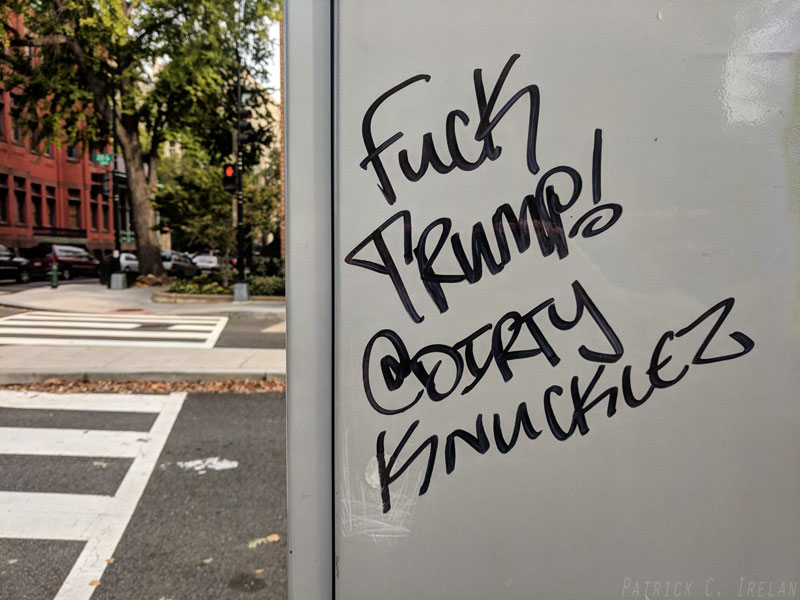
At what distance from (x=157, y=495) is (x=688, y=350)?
4053 mm

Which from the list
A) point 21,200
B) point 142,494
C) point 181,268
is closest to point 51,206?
point 21,200

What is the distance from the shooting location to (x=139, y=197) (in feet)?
80.0

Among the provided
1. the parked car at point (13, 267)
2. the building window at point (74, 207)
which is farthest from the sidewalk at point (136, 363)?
the building window at point (74, 207)

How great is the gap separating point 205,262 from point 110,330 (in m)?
25.6

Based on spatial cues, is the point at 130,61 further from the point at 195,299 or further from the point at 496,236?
the point at 496,236

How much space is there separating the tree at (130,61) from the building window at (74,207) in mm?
15591

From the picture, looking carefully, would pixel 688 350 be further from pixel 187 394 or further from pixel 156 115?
pixel 156 115

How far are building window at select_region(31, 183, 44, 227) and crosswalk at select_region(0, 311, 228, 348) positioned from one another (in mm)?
24367

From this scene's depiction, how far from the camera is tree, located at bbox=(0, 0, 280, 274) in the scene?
2070 cm

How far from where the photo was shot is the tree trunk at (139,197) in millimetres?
23719

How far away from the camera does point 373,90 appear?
3.77 ft

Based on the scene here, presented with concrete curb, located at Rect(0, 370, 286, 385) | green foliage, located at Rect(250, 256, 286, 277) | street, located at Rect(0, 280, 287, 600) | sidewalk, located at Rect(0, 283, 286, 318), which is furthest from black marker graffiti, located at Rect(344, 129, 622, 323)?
green foliage, located at Rect(250, 256, 286, 277)

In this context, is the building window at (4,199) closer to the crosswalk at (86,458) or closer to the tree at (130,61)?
A: the tree at (130,61)

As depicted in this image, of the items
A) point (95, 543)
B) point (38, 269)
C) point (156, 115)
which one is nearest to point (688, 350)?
point (95, 543)
